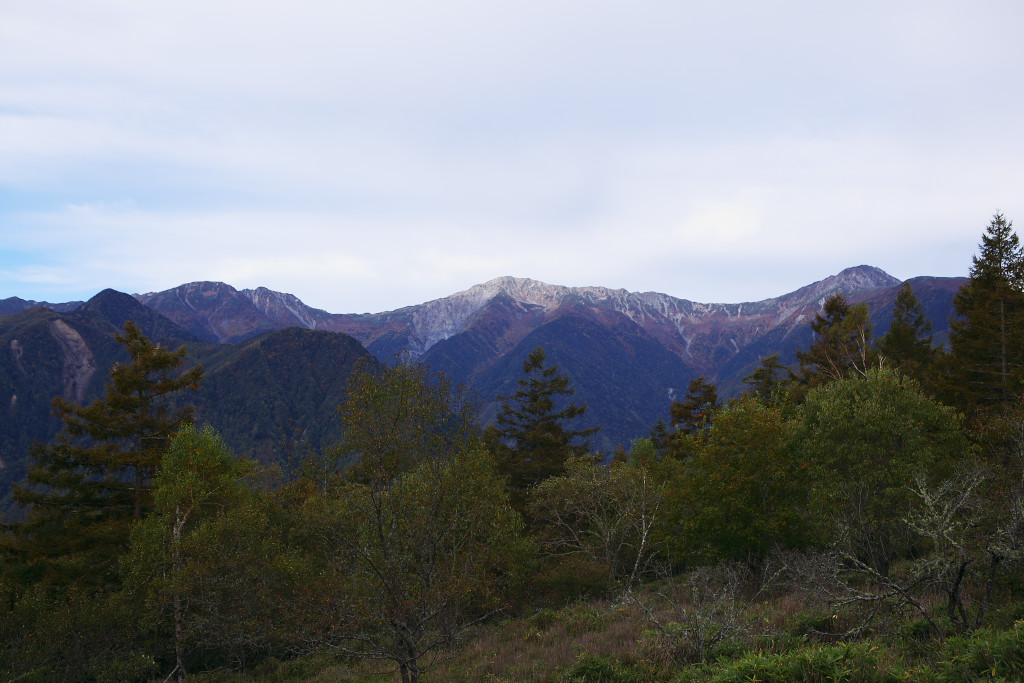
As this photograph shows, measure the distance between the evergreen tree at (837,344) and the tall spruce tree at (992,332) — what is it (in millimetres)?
7990

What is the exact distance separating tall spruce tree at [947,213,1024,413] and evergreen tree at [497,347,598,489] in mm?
25330

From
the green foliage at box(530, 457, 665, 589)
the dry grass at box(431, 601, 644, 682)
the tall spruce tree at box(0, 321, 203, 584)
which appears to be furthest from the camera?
the green foliage at box(530, 457, 665, 589)

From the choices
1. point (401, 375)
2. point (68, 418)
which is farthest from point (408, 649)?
point (68, 418)

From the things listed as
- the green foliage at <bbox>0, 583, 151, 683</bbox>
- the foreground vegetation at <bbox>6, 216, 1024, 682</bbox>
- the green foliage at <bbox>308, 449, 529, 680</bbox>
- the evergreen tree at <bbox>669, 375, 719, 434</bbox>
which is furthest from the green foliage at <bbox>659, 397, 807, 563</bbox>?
the evergreen tree at <bbox>669, 375, 719, 434</bbox>

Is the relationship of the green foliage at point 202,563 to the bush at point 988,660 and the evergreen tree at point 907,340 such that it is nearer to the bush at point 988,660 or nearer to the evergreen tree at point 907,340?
the bush at point 988,660

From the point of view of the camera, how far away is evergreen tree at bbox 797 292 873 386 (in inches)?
1775

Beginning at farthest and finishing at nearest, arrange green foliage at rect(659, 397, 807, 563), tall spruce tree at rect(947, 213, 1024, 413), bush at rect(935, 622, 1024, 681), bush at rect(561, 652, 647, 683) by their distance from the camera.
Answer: tall spruce tree at rect(947, 213, 1024, 413), green foliage at rect(659, 397, 807, 563), bush at rect(561, 652, 647, 683), bush at rect(935, 622, 1024, 681)

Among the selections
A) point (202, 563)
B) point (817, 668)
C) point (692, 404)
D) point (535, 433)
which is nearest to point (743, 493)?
point (817, 668)

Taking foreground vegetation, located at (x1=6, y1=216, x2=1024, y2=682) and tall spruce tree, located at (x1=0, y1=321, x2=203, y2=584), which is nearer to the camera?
foreground vegetation, located at (x1=6, y1=216, x2=1024, y2=682)

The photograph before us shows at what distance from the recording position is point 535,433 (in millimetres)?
41844

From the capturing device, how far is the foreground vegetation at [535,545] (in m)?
11.2

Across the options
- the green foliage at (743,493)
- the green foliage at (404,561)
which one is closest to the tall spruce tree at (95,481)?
the green foliage at (404,561)

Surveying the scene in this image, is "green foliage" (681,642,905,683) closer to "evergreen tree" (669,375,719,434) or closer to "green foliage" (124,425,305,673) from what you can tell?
"green foliage" (124,425,305,673)

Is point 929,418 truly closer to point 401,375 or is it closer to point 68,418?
point 401,375
